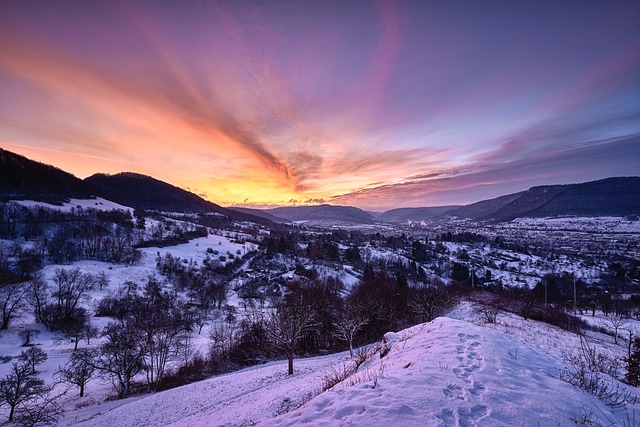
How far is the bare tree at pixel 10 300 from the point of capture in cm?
5826

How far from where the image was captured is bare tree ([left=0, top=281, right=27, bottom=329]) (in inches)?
2294

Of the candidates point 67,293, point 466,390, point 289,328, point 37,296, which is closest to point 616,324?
point 289,328

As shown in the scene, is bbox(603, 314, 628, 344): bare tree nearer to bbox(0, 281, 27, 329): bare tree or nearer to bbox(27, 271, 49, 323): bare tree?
bbox(0, 281, 27, 329): bare tree

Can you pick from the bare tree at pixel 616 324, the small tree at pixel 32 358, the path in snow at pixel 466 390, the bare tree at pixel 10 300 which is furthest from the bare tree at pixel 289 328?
the bare tree at pixel 10 300

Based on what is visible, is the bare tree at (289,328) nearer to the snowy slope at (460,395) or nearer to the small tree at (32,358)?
the snowy slope at (460,395)

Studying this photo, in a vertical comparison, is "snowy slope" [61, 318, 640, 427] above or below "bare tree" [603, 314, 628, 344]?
above

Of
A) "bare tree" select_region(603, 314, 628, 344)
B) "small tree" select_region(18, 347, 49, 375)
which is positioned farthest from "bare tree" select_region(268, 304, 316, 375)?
"bare tree" select_region(603, 314, 628, 344)

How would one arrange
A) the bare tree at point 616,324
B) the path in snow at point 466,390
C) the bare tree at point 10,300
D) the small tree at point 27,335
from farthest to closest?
the bare tree at point 10,300 → the small tree at point 27,335 → the bare tree at point 616,324 → the path in snow at point 466,390

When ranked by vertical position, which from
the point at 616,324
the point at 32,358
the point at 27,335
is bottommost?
the point at 27,335

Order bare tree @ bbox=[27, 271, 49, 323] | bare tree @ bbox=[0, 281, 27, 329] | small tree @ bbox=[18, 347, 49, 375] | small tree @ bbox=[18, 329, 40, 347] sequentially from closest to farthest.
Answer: small tree @ bbox=[18, 347, 49, 375] → small tree @ bbox=[18, 329, 40, 347] → bare tree @ bbox=[0, 281, 27, 329] → bare tree @ bbox=[27, 271, 49, 323]

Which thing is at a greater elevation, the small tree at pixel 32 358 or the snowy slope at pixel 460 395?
the snowy slope at pixel 460 395

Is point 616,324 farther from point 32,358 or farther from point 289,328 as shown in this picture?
point 32,358

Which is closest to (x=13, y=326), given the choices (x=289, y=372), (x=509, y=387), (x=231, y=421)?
(x=289, y=372)

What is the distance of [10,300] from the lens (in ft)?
210
